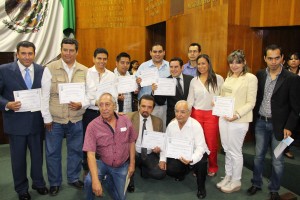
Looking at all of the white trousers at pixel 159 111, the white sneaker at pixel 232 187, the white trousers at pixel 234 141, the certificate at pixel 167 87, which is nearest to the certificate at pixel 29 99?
the certificate at pixel 167 87

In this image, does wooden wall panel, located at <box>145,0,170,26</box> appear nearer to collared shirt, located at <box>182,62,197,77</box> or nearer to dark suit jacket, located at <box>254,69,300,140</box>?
collared shirt, located at <box>182,62,197,77</box>

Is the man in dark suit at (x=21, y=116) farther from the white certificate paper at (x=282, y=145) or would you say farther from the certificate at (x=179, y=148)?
the white certificate paper at (x=282, y=145)

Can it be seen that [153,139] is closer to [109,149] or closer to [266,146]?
[109,149]

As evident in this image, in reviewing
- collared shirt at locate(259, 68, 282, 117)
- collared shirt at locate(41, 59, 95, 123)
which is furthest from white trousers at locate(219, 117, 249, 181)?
collared shirt at locate(41, 59, 95, 123)

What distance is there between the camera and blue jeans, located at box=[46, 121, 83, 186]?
3.21 m

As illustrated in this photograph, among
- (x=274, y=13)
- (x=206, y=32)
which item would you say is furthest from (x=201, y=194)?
(x=274, y=13)

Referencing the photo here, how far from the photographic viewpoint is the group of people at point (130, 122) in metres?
2.84

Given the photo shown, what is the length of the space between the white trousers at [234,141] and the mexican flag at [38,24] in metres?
4.63

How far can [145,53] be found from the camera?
6809 millimetres

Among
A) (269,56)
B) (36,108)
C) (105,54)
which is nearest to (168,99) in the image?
(105,54)

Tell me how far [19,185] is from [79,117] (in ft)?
3.21

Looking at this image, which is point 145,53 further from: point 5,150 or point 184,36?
point 5,150

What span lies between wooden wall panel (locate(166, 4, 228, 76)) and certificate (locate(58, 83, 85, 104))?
2.35 metres

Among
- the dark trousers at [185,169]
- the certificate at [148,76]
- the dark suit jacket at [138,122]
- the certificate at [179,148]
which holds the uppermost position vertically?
the certificate at [148,76]
